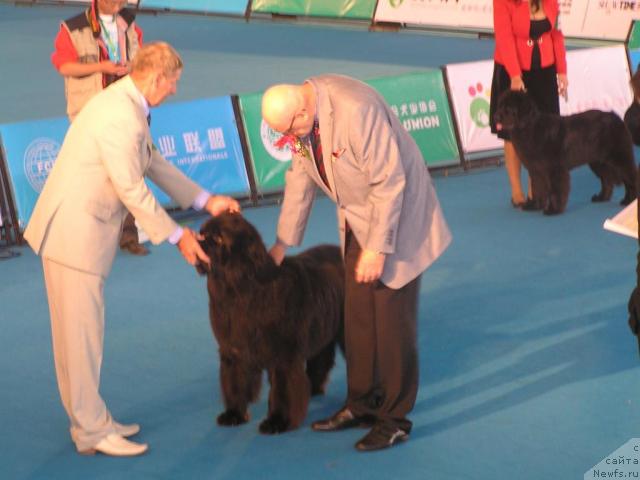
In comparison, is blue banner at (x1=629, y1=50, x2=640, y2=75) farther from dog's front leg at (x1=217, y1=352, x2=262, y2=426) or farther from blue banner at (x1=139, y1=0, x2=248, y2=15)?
blue banner at (x1=139, y1=0, x2=248, y2=15)

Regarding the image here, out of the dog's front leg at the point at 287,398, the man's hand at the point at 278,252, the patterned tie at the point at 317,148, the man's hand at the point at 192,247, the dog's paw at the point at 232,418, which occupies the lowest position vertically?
the dog's paw at the point at 232,418

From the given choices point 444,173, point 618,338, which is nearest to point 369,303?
point 618,338

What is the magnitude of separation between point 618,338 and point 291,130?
2612 mm

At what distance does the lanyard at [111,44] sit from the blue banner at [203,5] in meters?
12.2

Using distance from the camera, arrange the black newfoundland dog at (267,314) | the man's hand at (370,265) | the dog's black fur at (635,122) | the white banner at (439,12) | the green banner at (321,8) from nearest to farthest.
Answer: the dog's black fur at (635,122) < the man's hand at (370,265) < the black newfoundland dog at (267,314) < the white banner at (439,12) < the green banner at (321,8)

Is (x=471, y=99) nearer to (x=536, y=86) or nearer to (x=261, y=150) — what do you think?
(x=536, y=86)

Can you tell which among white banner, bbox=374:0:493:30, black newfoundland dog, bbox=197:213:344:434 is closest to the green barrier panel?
black newfoundland dog, bbox=197:213:344:434

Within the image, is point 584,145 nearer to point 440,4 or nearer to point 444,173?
point 444,173

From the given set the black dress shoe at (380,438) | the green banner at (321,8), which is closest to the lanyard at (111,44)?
the black dress shoe at (380,438)

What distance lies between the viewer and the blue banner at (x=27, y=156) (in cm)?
859

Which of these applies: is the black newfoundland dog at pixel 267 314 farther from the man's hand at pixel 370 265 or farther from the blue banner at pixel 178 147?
the blue banner at pixel 178 147

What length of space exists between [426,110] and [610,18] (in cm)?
618

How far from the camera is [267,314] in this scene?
4.96 meters

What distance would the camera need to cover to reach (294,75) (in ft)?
47.2
